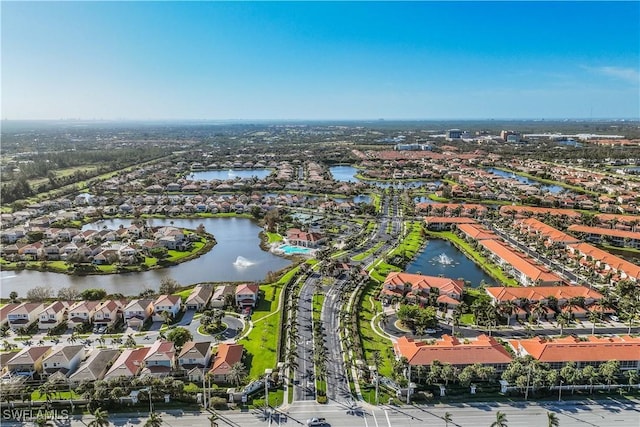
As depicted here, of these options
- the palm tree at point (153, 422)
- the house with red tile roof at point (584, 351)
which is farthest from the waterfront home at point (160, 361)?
the house with red tile roof at point (584, 351)

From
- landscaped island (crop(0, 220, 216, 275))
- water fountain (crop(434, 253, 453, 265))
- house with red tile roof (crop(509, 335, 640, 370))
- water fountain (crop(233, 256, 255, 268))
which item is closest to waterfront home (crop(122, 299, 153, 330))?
landscaped island (crop(0, 220, 216, 275))

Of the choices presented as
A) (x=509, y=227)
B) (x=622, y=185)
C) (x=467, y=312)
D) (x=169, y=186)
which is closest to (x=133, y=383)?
(x=467, y=312)

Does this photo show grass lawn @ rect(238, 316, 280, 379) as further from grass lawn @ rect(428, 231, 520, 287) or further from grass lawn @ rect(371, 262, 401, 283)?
grass lawn @ rect(428, 231, 520, 287)

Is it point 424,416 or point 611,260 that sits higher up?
point 611,260

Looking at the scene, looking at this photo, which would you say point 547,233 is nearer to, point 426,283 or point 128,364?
point 426,283

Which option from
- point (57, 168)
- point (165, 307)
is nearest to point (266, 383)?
point (165, 307)

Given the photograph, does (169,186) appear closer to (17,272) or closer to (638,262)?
(17,272)

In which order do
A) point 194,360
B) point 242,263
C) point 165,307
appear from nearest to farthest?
1. point 194,360
2. point 165,307
3. point 242,263
